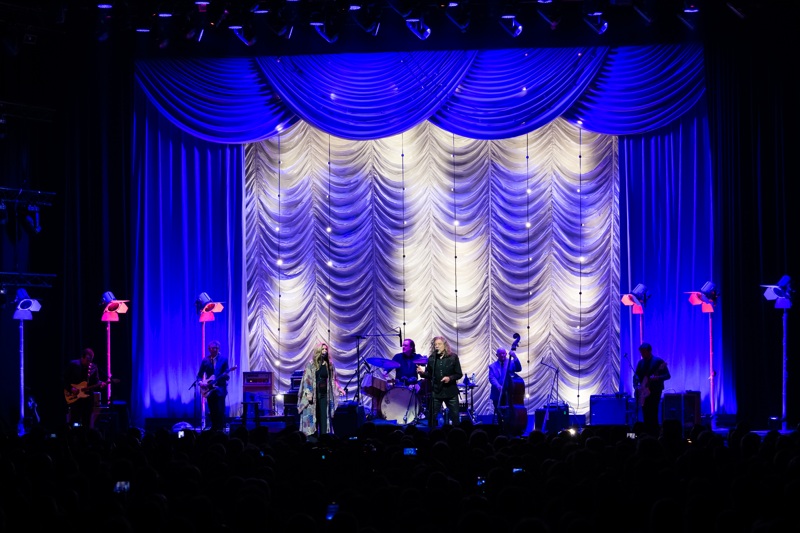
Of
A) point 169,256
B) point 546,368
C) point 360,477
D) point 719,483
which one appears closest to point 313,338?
point 169,256

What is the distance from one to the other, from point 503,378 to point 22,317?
770cm

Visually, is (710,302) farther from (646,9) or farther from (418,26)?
(418,26)

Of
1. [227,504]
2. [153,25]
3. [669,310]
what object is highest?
[153,25]

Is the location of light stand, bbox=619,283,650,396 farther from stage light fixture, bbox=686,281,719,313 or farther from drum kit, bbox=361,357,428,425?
drum kit, bbox=361,357,428,425

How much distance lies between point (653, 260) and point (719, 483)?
10.1 meters

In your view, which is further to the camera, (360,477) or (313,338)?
(313,338)

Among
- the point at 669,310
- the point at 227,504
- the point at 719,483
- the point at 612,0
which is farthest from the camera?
the point at 669,310

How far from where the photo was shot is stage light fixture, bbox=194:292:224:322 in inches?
669

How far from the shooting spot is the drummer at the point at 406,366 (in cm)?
1617

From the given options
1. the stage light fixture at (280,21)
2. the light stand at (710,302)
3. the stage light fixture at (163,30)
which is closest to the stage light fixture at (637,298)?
the light stand at (710,302)

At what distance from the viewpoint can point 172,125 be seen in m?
18.0

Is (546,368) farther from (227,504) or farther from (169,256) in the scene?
(227,504)

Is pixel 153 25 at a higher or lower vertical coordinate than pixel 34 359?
higher

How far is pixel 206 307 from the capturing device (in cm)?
1698
